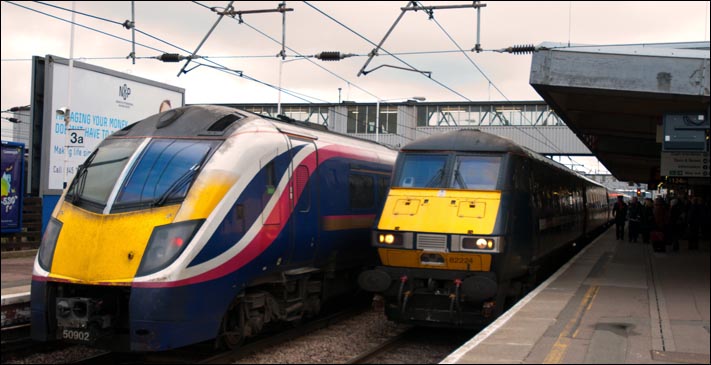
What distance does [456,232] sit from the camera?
9.11 m

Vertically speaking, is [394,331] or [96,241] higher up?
[96,241]

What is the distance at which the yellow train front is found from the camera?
9031 mm

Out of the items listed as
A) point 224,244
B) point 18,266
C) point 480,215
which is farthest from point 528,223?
point 18,266

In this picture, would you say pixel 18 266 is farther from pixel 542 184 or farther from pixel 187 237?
pixel 542 184

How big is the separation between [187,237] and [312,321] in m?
4.27

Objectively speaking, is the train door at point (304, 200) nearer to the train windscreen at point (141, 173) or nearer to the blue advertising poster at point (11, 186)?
the train windscreen at point (141, 173)

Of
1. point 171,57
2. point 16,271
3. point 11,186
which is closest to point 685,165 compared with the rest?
point 171,57

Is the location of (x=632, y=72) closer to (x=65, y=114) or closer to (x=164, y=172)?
(x=164, y=172)

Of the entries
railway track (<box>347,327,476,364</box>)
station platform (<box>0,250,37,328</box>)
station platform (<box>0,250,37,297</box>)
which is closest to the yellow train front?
railway track (<box>347,327,476,364</box>)

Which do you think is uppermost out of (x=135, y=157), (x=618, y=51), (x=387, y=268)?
(x=618, y=51)

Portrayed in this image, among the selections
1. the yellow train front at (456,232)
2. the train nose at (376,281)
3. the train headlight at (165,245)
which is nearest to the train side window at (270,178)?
the train headlight at (165,245)

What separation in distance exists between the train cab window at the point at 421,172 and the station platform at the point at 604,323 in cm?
220

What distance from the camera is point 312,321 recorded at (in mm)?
11070

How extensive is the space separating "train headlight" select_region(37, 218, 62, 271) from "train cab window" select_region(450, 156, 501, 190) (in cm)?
538
